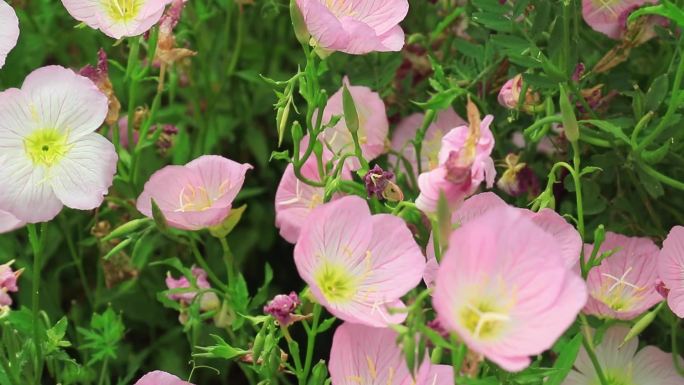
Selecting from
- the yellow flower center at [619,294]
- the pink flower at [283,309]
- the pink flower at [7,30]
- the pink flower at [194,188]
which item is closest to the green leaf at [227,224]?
the pink flower at [194,188]

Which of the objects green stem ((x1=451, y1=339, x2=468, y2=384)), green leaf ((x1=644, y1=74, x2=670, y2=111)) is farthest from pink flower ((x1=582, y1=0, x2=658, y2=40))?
green stem ((x1=451, y1=339, x2=468, y2=384))

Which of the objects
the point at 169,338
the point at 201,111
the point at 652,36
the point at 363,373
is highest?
the point at 652,36

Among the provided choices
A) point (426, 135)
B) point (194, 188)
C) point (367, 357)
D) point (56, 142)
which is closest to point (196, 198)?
point (194, 188)

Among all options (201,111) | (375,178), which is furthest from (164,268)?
(375,178)

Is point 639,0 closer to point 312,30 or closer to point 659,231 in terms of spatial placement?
point 659,231

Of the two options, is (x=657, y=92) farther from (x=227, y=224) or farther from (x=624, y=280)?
(x=227, y=224)
